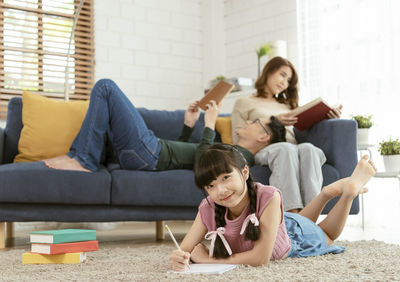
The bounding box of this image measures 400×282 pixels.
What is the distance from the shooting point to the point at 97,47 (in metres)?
4.48

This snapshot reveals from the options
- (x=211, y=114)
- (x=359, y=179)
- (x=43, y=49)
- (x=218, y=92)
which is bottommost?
(x=359, y=179)

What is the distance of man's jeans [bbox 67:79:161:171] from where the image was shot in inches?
96.3

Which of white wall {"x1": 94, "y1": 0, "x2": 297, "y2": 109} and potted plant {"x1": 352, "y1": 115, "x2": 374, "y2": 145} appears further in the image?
white wall {"x1": 94, "y1": 0, "x2": 297, "y2": 109}

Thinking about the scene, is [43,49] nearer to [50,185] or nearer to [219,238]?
[50,185]

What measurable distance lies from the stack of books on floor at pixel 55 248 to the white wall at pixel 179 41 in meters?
2.88

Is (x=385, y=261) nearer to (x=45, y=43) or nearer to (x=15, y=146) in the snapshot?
(x=15, y=146)

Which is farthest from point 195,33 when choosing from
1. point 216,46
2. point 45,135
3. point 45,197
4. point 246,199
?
point 246,199

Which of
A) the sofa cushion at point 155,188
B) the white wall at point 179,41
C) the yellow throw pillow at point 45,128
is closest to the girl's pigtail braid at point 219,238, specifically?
the sofa cushion at point 155,188

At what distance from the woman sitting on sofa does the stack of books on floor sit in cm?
99

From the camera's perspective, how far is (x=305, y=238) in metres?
1.75

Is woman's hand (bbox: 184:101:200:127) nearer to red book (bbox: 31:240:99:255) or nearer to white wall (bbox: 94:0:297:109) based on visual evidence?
red book (bbox: 31:240:99:255)

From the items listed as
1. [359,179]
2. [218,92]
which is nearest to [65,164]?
[218,92]

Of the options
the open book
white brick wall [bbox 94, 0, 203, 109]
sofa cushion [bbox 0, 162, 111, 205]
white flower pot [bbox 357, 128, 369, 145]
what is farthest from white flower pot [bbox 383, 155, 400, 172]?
white brick wall [bbox 94, 0, 203, 109]

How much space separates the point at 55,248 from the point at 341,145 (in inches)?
63.3
